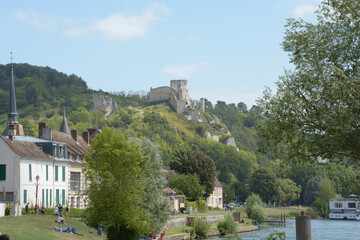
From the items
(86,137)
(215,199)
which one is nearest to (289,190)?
(215,199)

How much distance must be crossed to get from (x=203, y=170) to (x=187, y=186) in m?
10.1

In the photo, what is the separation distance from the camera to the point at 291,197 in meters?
115

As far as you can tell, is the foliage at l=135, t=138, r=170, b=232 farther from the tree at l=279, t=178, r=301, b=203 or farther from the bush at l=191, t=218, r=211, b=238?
the tree at l=279, t=178, r=301, b=203

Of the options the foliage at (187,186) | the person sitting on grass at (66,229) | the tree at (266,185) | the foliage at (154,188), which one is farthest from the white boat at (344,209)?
the person sitting on grass at (66,229)

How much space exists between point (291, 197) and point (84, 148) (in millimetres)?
69218

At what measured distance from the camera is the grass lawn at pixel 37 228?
98.8 ft

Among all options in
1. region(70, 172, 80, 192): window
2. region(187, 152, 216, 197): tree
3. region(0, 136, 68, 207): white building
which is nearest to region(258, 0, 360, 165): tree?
region(0, 136, 68, 207): white building

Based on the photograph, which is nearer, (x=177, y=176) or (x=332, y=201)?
(x=177, y=176)

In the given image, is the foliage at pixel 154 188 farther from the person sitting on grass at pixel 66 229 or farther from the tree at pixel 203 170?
the tree at pixel 203 170

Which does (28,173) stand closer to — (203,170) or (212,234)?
(212,234)

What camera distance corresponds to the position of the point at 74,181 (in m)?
50.7

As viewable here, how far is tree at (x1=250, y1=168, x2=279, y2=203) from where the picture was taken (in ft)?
343

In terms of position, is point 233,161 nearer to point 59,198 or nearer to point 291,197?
point 291,197

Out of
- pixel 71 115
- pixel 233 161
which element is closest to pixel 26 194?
pixel 233 161
